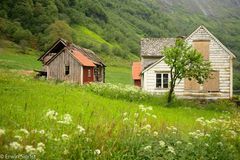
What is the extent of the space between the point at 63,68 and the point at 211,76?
21201mm

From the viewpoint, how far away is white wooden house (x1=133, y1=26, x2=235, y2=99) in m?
41.8

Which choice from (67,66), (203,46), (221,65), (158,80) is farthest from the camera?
(67,66)

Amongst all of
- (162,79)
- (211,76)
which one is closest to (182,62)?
(211,76)

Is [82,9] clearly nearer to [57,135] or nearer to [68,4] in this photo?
[68,4]

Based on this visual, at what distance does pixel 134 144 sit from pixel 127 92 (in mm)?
22502

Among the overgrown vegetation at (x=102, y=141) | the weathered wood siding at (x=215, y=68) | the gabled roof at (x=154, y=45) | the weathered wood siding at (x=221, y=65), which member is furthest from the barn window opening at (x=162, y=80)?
the overgrown vegetation at (x=102, y=141)

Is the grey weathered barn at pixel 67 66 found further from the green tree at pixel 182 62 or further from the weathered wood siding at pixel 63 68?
the green tree at pixel 182 62

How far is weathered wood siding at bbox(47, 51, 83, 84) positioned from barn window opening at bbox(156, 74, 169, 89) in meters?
13.8

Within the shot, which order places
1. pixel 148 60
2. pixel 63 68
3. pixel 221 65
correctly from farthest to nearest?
1. pixel 63 68
2. pixel 148 60
3. pixel 221 65

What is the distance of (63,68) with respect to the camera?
53.0 meters

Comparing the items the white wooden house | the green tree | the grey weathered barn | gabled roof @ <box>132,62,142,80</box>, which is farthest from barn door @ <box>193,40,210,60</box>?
gabled roof @ <box>132,62,142,80</box>

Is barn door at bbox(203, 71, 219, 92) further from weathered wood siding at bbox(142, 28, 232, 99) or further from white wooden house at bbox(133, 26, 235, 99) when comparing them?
weathered wood siding at bbox(142, 28, 232, 99)

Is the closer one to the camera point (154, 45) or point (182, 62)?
point (182, 62)

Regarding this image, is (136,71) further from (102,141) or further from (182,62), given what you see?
(102,141)
